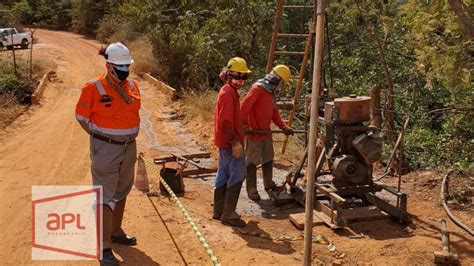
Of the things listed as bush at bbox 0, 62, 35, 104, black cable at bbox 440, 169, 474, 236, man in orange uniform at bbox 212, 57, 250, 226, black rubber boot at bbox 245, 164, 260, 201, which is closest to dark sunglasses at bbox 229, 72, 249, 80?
man in orange uniform at bbox 212, 57, 250, 226

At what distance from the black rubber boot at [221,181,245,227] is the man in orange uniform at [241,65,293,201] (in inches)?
38.1

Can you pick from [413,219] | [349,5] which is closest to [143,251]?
[413,219]

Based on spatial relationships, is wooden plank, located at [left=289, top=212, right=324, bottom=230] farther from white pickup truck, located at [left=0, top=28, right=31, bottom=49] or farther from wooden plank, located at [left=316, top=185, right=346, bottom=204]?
white pickup truck, located at [left=0, top=28, right=31, bottom=49]

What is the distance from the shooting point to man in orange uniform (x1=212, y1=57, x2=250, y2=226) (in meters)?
5.71

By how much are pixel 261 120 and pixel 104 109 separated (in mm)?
2606

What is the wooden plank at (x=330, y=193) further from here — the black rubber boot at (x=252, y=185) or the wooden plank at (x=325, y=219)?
the black rubber boot at (x=252, y=185)

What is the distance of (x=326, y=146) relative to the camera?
6234mm

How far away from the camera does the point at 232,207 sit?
235 inches

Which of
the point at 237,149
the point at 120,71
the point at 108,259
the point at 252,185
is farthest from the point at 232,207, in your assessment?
the point at 120,71

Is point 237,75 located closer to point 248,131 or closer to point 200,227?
point 248,131

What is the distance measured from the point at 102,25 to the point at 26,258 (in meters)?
31.6

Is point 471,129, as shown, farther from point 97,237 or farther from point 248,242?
point 97,237

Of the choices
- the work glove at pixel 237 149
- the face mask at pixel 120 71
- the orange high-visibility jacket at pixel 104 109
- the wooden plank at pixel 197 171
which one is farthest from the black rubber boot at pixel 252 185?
the face mask at pixel 120 71

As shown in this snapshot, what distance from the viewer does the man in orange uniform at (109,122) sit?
4590 millimetres
